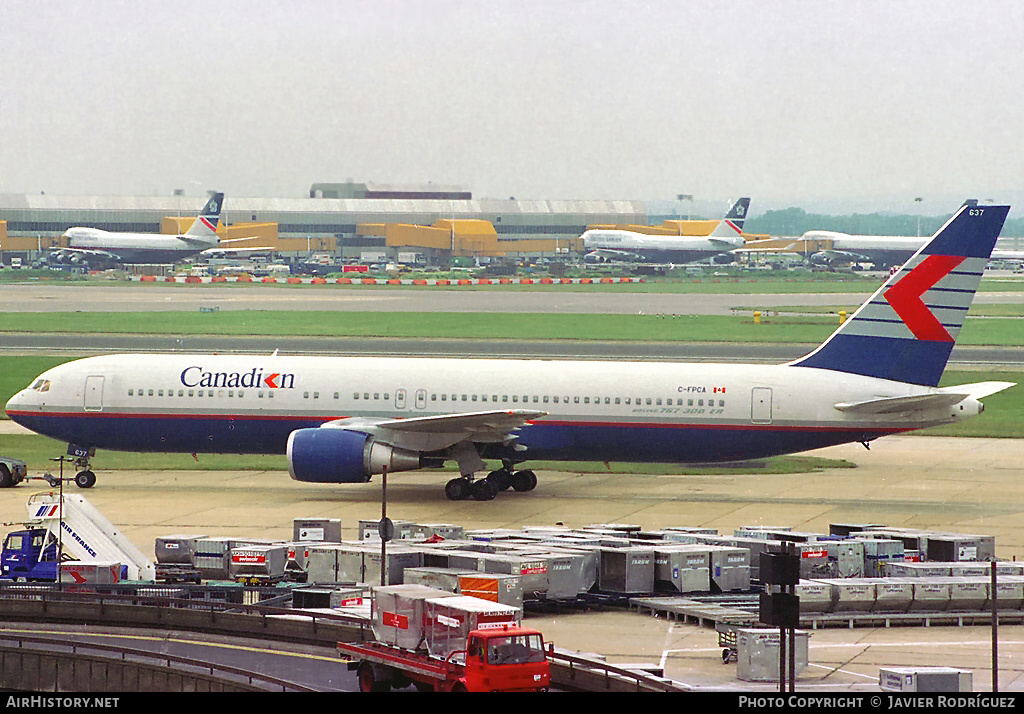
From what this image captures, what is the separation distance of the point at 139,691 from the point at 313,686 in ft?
9.79

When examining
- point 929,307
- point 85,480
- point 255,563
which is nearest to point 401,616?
point 255,563

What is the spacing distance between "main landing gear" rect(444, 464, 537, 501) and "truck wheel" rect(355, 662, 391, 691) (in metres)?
23.3

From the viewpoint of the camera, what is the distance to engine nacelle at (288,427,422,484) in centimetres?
4612

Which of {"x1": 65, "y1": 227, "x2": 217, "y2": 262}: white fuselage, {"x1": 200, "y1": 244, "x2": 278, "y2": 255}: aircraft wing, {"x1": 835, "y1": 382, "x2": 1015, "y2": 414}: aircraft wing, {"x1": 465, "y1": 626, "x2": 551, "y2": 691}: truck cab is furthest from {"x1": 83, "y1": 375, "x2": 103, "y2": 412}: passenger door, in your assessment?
{"x1": 200, "y1": 244, "x2": 278, "y2": 255}: aircraft wing

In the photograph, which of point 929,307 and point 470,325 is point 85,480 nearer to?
point 929,307

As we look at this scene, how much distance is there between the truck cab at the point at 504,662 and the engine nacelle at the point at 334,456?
913 inches

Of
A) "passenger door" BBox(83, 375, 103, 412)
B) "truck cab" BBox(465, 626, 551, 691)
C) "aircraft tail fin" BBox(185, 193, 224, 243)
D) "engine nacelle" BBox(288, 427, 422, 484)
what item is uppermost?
"aircraft tail fin" BBox(185, 193, 224, 243)

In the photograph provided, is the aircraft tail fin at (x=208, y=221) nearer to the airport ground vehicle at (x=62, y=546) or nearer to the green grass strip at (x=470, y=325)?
the green grass strip at (x=470, y=325)

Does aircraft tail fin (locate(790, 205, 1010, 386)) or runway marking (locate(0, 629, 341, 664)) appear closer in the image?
runway marking (locate(0, 629, 341, 664))

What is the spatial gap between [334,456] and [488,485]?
540cm

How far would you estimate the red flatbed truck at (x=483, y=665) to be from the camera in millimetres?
22781

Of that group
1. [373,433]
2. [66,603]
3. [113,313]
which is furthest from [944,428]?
[113,313]

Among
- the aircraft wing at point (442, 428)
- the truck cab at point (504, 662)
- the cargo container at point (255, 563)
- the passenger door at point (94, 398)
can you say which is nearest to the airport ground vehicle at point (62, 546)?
the cargo container at point (255, 563)

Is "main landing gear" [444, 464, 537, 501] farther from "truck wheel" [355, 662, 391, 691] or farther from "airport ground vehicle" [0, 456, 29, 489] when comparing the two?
"truck wheel" [355, 662, 391, 691]
